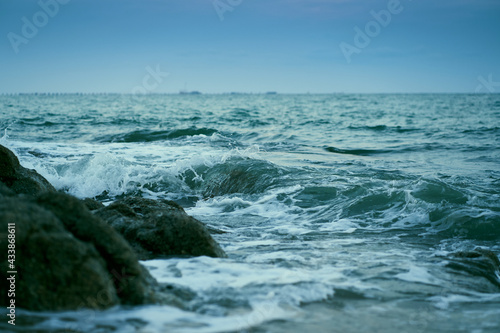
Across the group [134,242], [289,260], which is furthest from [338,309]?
[134,242]

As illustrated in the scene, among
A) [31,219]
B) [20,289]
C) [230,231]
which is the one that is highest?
[31,219]

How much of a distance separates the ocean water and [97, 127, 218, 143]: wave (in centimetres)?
222

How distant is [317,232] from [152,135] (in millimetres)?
12893

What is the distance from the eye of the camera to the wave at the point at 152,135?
649 inches

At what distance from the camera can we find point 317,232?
5465mm

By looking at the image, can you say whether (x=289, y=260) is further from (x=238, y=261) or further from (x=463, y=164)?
(x=463, y=164)

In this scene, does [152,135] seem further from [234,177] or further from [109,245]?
[109,245]

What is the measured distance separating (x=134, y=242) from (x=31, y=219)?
1.41 meters

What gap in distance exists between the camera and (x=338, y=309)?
9.82 ft

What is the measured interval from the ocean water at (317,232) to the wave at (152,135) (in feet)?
7.28

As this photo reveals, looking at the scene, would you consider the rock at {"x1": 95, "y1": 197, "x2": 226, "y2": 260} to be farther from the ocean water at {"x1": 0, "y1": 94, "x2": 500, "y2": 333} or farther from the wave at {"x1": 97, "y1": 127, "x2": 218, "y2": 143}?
the wave at {"x1": 97, "y1": 127, "x2": 218, "y2": 143}

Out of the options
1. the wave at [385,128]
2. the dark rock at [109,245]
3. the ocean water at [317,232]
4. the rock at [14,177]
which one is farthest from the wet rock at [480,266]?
the wave at [385,128]

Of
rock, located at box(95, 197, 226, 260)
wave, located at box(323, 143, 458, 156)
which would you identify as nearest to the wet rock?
rock, located at box(95, 197, 226, 260)

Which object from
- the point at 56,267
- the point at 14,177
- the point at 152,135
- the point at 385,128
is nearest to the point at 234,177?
the point at 14,177
